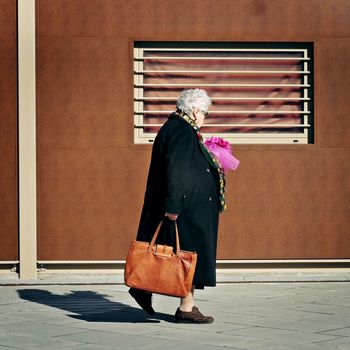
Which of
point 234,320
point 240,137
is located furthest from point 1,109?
point 234,320

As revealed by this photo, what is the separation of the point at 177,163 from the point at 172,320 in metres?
1.35

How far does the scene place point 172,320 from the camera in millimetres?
9258

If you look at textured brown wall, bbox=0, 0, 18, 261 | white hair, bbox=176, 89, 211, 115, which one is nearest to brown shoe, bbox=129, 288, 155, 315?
white hair, bbox=176, 89, 211, 115

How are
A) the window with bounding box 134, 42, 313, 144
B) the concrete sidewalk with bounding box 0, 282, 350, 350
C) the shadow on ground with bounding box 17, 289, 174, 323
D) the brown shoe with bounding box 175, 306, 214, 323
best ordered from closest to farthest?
the concrete sidewalk with bounding box 0, 282, 350, 350 < the brown shoe with bounding box 175, 306, 214, 323 < the shadow on ground with bounding box 17, 289, 174, 323 < the window with bounding box 134, 42, 313, 144

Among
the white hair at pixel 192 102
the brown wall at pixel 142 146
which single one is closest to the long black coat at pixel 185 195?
the white hair at pixel 192 102

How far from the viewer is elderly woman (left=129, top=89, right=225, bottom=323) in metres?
8.92

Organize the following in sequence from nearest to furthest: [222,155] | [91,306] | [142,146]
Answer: [222,155] → [91,306] → [142,146]

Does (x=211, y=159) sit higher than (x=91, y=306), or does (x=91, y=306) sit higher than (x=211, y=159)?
(x=211, y=159)

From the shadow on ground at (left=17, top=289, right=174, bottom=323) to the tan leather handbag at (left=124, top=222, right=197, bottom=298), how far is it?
1.77 ft

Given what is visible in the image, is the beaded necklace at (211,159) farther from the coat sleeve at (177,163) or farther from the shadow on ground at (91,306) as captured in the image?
the shadow on ground at (91,306)

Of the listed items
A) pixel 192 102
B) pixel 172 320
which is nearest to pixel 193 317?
pixel 172 320

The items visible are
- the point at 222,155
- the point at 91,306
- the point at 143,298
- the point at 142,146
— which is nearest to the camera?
the point at 143,298

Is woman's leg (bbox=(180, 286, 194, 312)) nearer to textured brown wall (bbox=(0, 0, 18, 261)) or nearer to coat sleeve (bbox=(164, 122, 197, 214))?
coat sleeve (bbox=(164, 122, 197, 214))

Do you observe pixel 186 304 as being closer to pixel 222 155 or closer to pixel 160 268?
pixel 160 268
